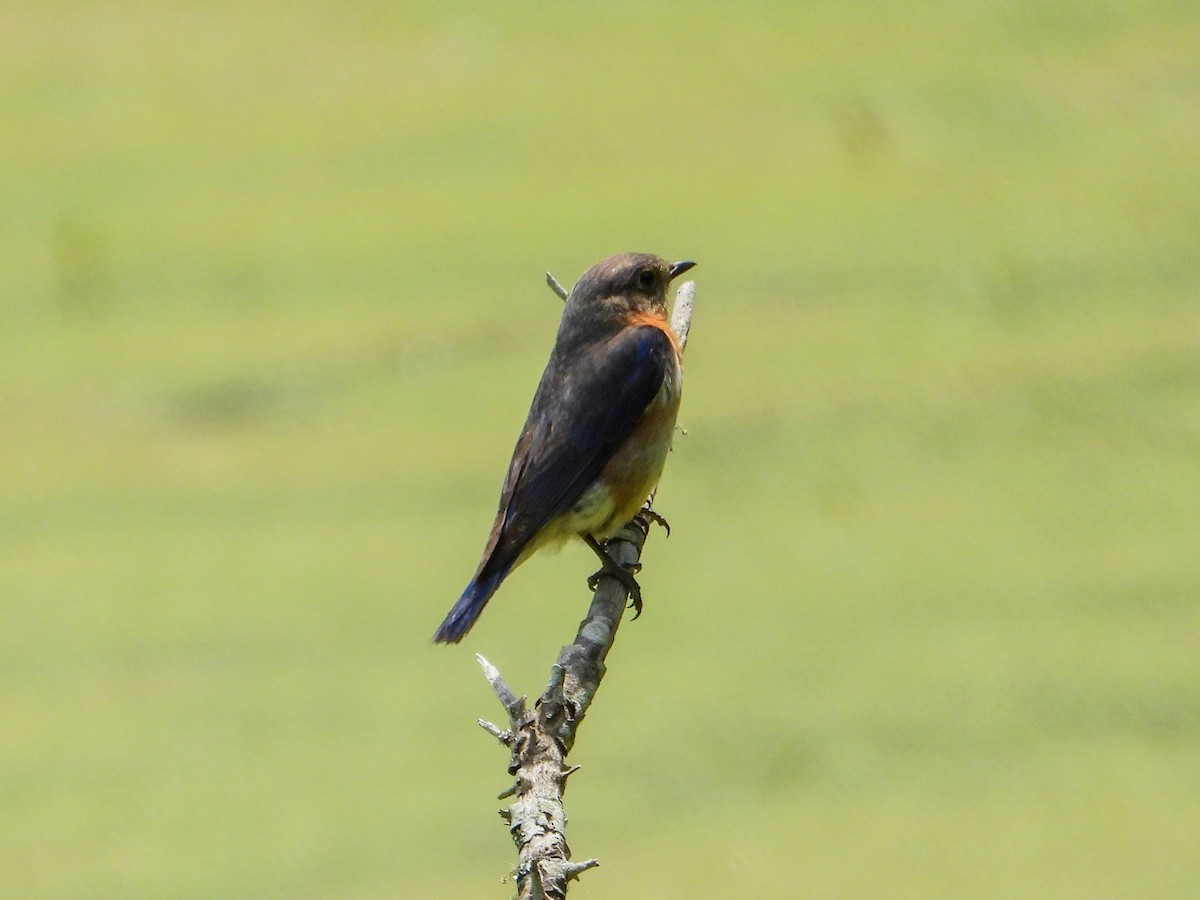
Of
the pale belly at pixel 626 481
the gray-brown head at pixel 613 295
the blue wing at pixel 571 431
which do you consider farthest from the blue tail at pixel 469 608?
the gray-brown head at pixel 613 295

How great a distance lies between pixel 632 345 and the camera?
7.39 ft

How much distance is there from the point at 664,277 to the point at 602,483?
0.43 metres

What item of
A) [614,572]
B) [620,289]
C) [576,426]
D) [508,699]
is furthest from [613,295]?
[508,699]

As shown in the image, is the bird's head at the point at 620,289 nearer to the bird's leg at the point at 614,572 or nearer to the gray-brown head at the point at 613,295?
the gray-brown head at the point at 613,295

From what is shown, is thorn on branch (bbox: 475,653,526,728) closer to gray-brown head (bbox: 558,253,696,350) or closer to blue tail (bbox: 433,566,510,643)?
blue tail (bbox: 433,566,510,643)

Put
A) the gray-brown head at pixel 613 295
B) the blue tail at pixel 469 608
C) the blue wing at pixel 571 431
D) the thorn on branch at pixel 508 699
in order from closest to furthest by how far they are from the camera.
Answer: the thorn on branch at pixel 508 699, the blue tail at pixel 469 608, the blue wing at pixel 571 431, the gray-brown head at pixel 613 295

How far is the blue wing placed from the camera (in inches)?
82.4

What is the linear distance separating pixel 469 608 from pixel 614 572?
0.21 meters

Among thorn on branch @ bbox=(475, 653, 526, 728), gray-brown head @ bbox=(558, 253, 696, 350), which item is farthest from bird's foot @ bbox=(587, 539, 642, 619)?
thorn on branch @ bbox=(475, 653, 526, 728)

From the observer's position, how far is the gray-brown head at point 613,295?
2354 mm

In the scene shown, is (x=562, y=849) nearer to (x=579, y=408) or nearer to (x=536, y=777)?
Result: (x=536, y=777)

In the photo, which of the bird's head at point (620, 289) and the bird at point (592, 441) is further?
the bird's head at point (620, 289)

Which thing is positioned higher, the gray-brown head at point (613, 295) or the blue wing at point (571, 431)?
the gray-brown head at point (613, 295)

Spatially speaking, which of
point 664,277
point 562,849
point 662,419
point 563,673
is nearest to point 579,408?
point 662,419
